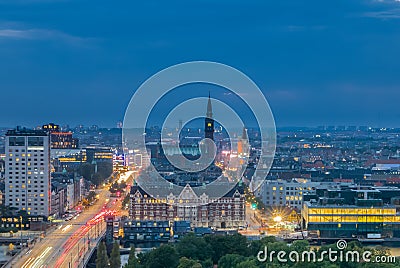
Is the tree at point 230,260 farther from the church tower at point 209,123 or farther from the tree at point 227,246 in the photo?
the church tower at point 209,123

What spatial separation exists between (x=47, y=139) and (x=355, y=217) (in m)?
8.94

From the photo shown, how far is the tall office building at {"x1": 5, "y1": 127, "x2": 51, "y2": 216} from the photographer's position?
2152 centimetres

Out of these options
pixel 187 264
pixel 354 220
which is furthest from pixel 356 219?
pixel 187 264

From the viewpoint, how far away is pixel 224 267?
12922 millimetres

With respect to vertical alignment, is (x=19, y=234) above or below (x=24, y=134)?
below

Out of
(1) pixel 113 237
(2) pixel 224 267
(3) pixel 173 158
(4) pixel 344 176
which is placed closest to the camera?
(2) pixel 224 267

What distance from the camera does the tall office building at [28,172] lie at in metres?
21.5

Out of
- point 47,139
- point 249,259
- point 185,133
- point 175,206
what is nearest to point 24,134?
point 47,139

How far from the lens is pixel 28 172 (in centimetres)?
2175

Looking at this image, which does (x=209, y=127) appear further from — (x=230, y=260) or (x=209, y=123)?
(x=230, y=260)

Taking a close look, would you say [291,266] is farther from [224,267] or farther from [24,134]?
[24,134]

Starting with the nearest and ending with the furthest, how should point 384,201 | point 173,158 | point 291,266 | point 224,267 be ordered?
point 291,266
point 224,267
point 384,201
point 173,158

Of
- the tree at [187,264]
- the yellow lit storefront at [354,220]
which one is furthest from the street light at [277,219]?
the tree at [187,264]

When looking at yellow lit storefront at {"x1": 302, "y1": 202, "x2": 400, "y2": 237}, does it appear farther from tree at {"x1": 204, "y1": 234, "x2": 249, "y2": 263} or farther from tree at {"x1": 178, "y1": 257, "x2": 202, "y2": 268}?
tree at {"x1": 178, "y1": 257, "x2": 202, "y2": 268}
